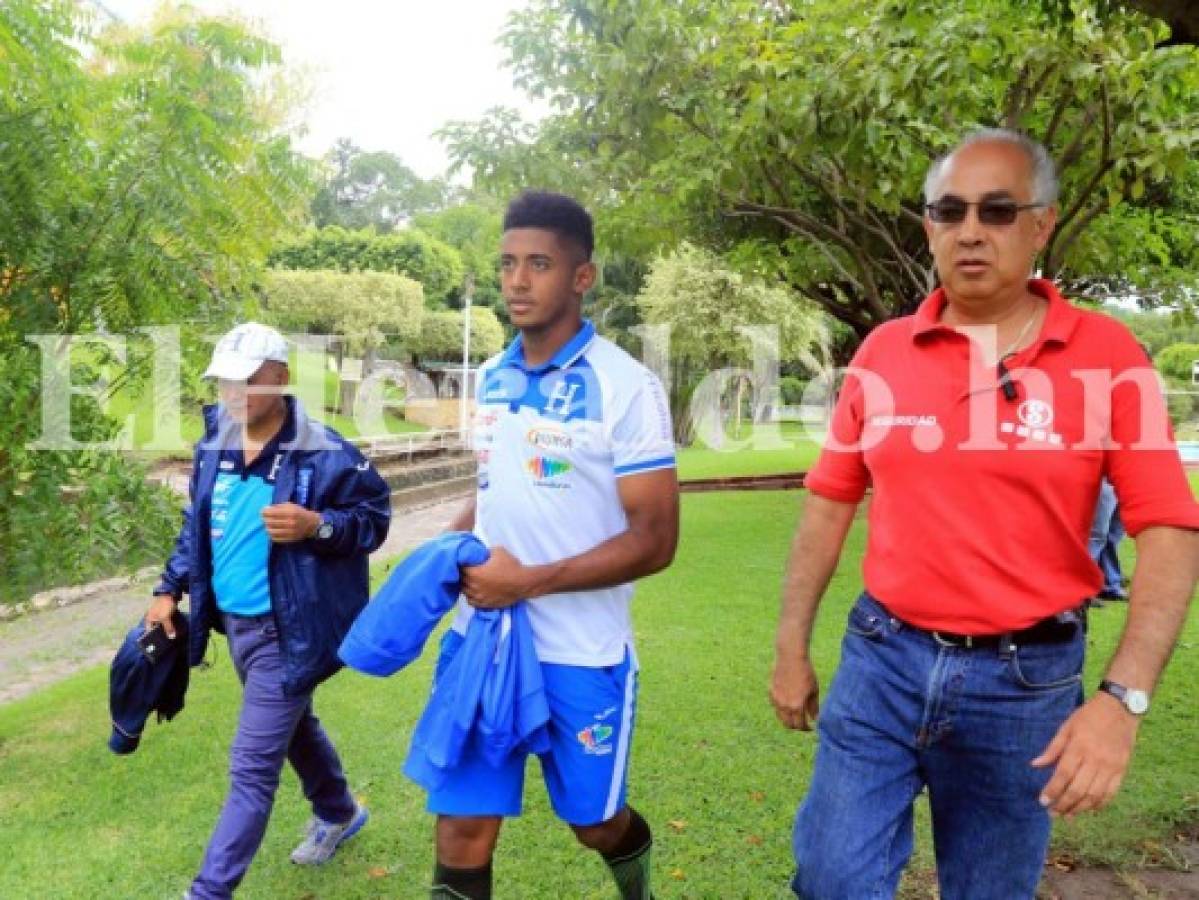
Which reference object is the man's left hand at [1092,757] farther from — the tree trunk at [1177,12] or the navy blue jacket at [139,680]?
the navy blue jacket at [139,680]

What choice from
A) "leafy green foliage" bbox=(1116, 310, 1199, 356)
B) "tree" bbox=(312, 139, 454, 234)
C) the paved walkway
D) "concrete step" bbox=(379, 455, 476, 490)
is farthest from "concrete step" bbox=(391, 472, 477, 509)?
"tree" bbox=(312, 139, 454, 234)

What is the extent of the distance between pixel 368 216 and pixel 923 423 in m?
69.2

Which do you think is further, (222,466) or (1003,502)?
(222,466)

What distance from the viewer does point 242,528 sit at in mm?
3496

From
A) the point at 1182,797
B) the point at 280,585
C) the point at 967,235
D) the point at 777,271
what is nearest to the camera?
the point at 967,235

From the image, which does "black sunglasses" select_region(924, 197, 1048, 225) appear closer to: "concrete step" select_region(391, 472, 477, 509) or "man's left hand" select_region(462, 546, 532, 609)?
"man's left hand" select_region(462, 546, 532, 609)

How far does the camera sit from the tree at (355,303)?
32.8 meters

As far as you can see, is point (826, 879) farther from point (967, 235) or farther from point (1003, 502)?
point (967, 235)

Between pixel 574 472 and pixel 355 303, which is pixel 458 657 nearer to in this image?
pixel 574 472

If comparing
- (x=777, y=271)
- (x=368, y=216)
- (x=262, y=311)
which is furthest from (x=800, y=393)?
(x=262, y=311)

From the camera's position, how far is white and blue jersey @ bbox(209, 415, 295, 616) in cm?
346

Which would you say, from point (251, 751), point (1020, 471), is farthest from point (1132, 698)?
point (251, 751)

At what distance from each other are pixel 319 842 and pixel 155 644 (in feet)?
3.01

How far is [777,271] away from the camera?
14680 mm
